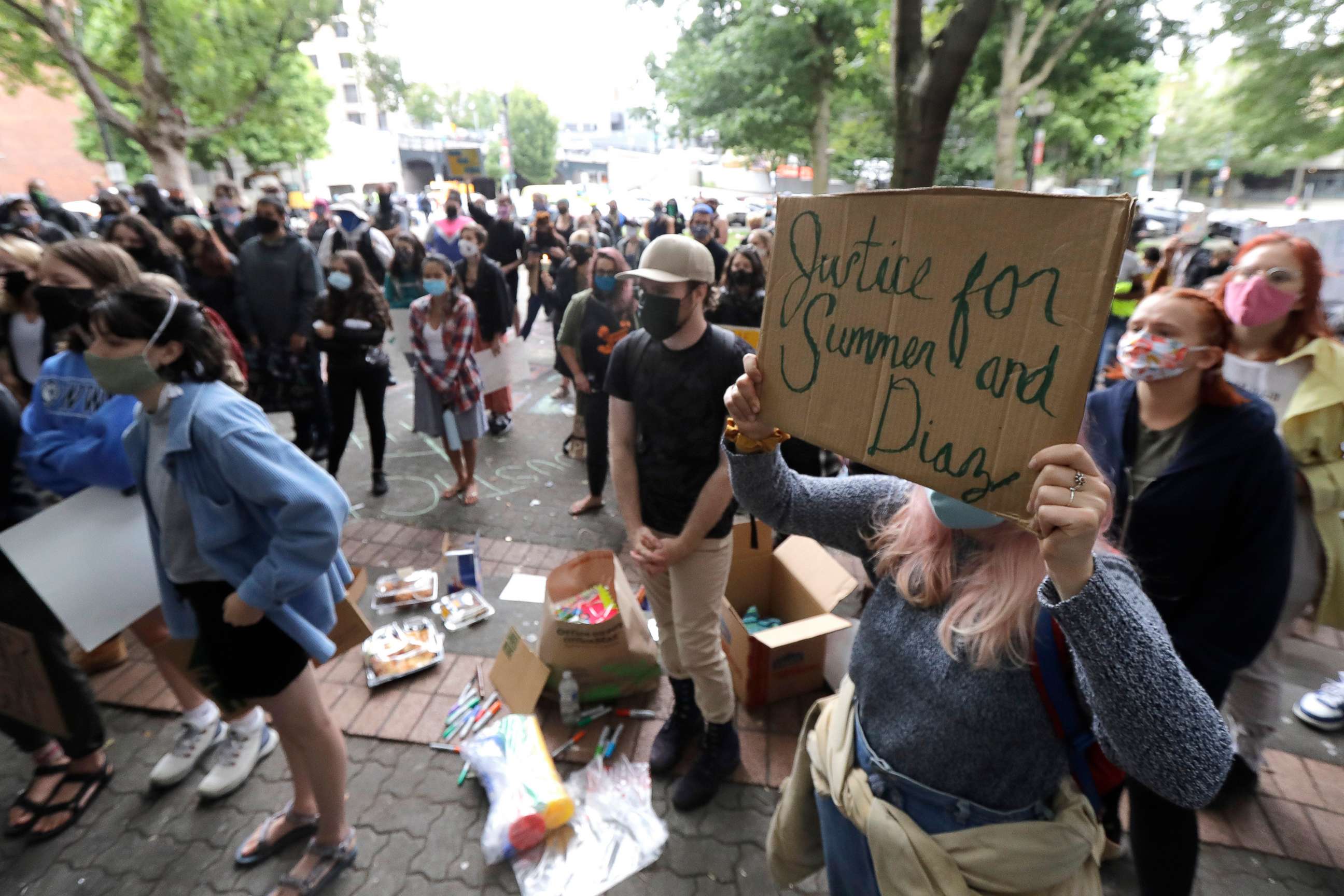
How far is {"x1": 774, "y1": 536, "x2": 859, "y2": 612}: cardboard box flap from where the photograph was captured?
3.25m

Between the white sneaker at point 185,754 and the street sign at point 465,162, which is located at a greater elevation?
the street sign at point 465,162

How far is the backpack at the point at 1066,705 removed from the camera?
4.04 ft

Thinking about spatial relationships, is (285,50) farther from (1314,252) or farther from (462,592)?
(1314,252)

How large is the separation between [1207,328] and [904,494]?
1.15 metres

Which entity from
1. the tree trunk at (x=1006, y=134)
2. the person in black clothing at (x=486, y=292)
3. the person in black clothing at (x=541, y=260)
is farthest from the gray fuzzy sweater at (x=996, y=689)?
the tree trunk at (x=1006, y=134)

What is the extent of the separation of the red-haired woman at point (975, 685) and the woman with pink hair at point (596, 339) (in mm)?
3386

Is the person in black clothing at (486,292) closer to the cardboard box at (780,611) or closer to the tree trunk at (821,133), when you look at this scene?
the cardboard box at (780,611)

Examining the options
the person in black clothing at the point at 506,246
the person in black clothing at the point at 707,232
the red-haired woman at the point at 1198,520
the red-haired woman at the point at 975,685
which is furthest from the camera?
the person in black clothing at the point at 506,246

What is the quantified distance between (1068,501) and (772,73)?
18047mm

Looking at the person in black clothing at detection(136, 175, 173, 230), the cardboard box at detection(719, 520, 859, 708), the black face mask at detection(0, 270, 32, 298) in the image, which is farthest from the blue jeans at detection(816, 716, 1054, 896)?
the person in black clothing at detection(136, 175, 173, 230)

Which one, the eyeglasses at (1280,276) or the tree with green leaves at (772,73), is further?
the tree with green leaves at (772,73)

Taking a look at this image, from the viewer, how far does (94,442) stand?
7.88 feet

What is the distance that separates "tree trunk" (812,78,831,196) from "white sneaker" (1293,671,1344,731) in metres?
15.5

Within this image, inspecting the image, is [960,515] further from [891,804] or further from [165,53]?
[165,53]
